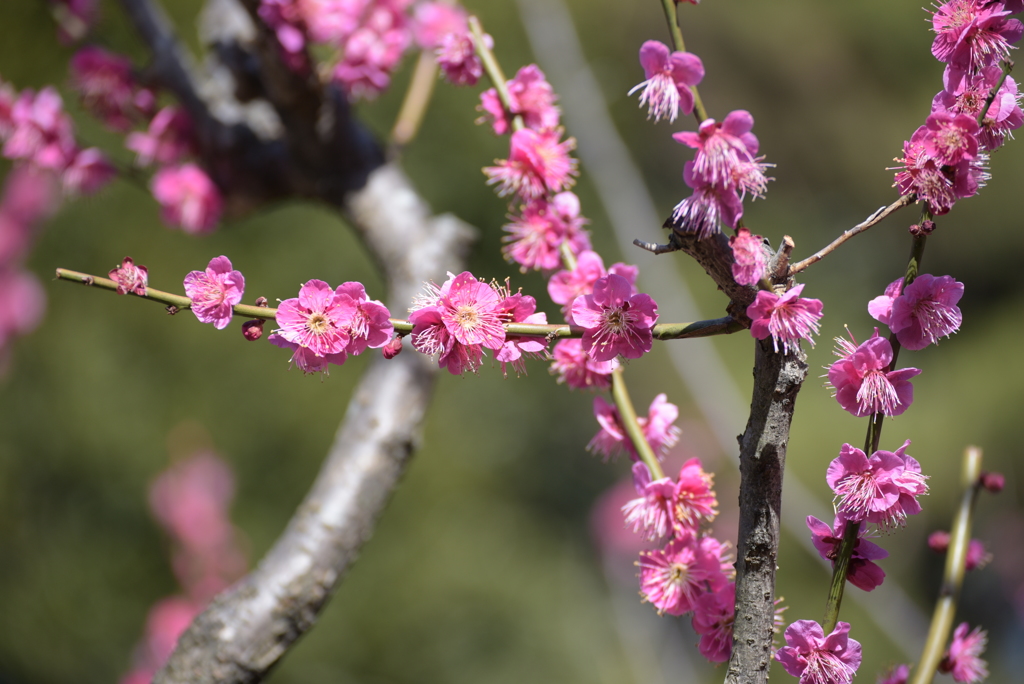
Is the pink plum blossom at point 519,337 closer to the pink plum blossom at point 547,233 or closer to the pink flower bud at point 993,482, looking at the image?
the pink plum blossom at point 547,233

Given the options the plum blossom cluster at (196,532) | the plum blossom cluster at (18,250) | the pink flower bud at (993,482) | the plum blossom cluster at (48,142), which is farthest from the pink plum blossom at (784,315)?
the plum blossom cluster at (18,250)

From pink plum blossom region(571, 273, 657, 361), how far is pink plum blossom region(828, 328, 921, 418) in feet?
0.24

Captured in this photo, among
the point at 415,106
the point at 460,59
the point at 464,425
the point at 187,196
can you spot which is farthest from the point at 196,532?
the point at 460,59

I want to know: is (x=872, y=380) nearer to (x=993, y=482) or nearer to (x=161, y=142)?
(x=993, y=482)

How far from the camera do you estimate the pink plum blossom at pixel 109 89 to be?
0.67 m

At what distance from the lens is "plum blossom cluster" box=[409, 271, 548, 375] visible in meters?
0.27

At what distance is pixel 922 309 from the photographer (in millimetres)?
269

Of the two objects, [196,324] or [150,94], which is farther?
[196,324]

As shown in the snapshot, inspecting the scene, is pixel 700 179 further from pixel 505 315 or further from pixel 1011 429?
pixel 1011 429

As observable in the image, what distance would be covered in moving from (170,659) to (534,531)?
2.03 meters

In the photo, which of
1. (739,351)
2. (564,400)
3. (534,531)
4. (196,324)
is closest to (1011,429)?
(739,351)

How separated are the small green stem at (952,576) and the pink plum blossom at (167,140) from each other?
719mm

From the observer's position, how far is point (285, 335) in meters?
0.27

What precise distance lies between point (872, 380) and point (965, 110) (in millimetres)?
115
